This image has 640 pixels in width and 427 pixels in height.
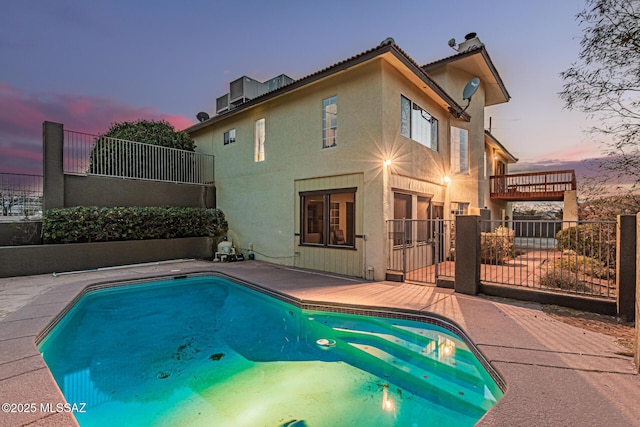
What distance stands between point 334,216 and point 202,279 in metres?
4.66

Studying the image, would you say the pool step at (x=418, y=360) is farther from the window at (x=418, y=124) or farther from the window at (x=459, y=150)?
the window at (x=459, y=150)

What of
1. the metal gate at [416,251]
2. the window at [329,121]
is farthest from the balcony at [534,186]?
the window at [329,121]

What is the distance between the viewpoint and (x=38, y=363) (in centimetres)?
337

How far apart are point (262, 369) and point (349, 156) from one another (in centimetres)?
601

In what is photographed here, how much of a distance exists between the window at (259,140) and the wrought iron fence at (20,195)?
7.31m

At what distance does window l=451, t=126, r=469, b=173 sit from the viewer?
12531mm

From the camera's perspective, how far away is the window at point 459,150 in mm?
12531

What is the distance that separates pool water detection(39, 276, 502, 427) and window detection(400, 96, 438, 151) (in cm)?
618

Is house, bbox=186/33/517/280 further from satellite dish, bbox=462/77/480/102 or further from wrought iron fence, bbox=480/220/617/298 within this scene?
wrought iron fence, bbox=480/220/617/298

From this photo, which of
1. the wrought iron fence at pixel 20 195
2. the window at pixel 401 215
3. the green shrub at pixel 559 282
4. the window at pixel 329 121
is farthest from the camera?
the wrought iron fence at pixel 20 195

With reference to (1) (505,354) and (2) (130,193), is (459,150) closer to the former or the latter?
(1) (505,354)

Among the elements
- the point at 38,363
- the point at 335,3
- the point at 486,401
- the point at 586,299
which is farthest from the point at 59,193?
the point at 586,299

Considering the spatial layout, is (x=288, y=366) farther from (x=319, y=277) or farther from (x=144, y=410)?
(x=319, y=277)

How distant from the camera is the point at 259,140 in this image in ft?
37.5
